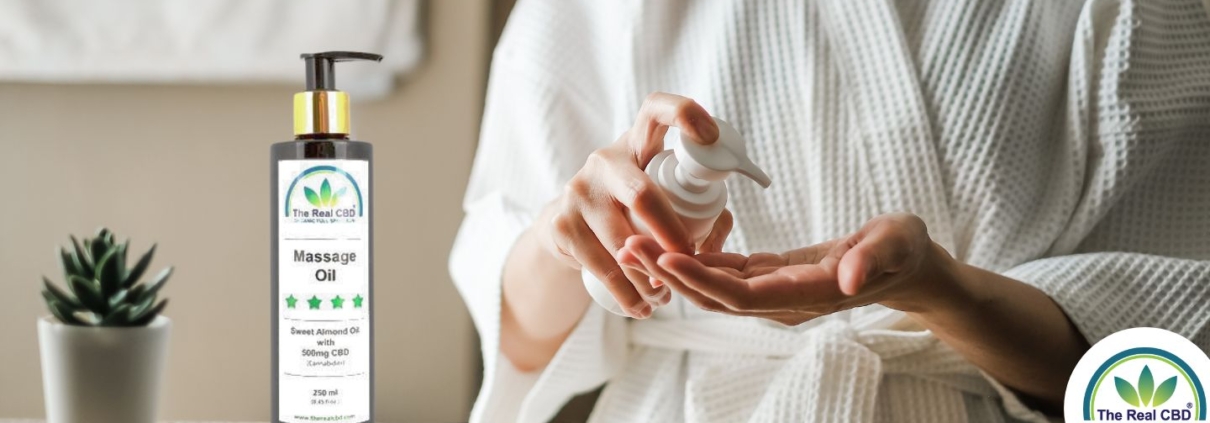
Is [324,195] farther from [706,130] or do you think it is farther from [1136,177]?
[1136,177]

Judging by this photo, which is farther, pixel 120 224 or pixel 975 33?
pixel 120 224

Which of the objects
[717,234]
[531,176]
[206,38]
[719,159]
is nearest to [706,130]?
[719,159]

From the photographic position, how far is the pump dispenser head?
60 cm

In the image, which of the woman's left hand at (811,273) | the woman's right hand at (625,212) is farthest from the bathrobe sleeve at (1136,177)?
the woman's right hand at (625,212)

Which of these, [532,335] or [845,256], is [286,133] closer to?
[532,335]

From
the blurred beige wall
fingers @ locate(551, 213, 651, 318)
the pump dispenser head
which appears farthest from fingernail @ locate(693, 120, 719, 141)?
the blurred beige wall

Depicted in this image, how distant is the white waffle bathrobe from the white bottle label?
0.16 m

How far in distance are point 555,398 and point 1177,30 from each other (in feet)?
1.78

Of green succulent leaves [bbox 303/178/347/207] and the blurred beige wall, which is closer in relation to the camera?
green succulent leaves [bbox 303/178/347/207]

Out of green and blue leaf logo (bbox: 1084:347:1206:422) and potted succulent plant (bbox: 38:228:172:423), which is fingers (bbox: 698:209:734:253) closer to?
green and blue leaf logo (bbox: 1084:347:1206:422)

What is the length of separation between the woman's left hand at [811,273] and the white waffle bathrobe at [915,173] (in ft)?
0.37

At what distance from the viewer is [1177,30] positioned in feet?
2.42

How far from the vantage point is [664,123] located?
51 centimetres

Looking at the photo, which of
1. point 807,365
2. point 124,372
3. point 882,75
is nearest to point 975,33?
point 882,75
